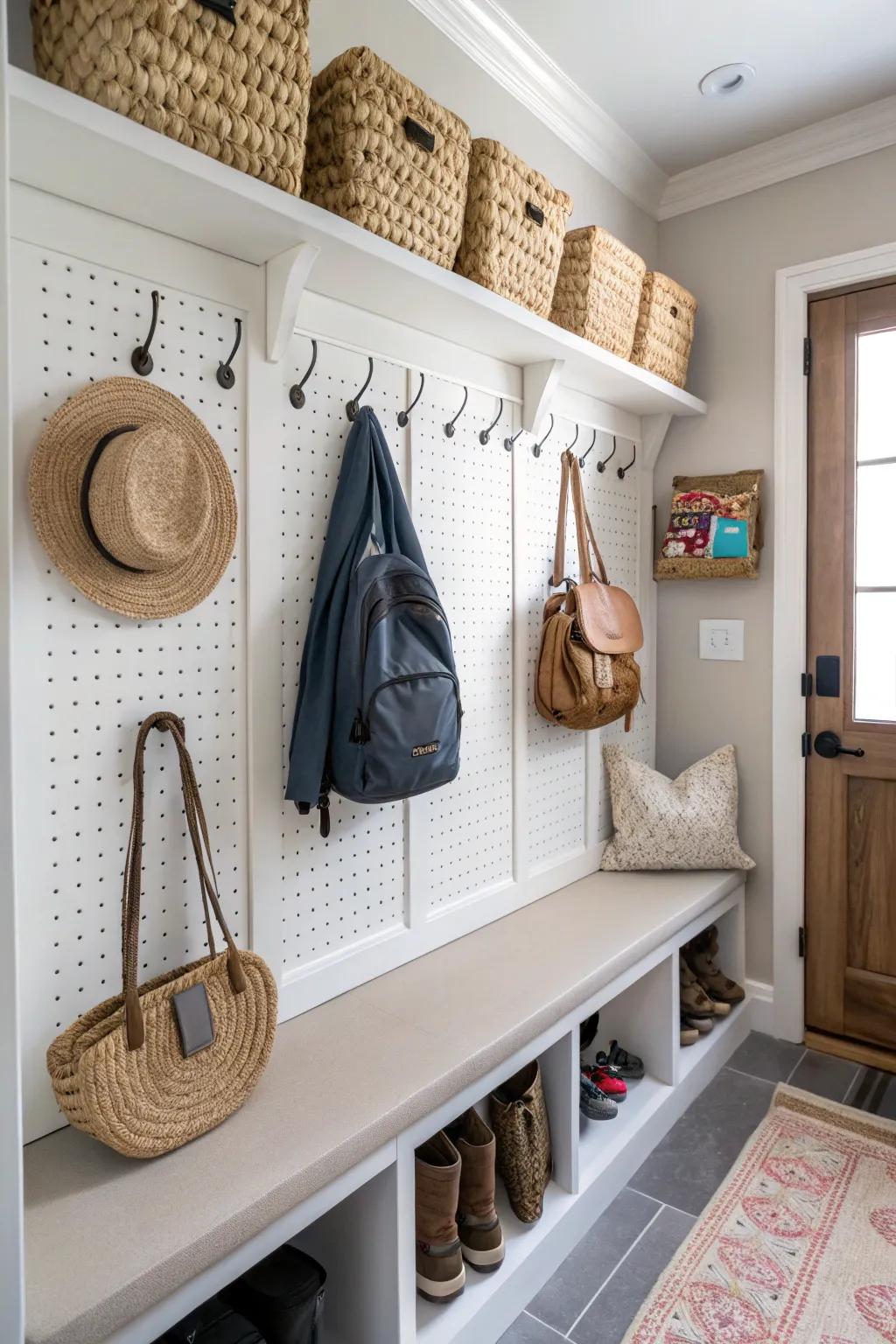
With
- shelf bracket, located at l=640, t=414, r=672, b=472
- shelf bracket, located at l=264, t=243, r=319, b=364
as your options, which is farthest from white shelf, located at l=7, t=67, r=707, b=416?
shelf bracket, located at l=640, t=414, r=672, b=472

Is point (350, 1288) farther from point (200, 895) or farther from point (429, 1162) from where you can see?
point (200, 895)

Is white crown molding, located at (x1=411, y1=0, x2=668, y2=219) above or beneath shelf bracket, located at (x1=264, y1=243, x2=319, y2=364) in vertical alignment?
above

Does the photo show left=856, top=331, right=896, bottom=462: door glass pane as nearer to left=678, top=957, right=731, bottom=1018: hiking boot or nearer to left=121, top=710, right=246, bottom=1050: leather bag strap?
left=678, top=957, right=731, bottom=1018: hiking boot

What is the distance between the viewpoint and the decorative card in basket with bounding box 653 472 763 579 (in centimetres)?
254

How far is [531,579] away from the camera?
2.23m

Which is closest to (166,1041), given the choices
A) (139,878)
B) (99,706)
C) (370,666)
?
(139,878)

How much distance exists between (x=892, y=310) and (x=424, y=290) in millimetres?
1557

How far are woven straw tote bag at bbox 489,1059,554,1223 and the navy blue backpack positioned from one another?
69 cm

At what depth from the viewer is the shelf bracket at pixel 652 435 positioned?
271cm

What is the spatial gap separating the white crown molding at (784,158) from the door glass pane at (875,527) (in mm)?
920

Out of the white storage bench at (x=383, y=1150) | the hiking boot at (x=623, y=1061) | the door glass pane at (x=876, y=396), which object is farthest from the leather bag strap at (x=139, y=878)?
the door glass pane at (x=876, y=396)

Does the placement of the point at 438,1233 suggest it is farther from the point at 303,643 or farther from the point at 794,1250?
the point at 303,643

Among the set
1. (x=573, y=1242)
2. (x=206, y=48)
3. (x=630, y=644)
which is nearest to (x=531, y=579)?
(x=630, y=644)

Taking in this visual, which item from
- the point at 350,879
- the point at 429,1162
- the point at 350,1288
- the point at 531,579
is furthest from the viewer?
the point at 531,579
